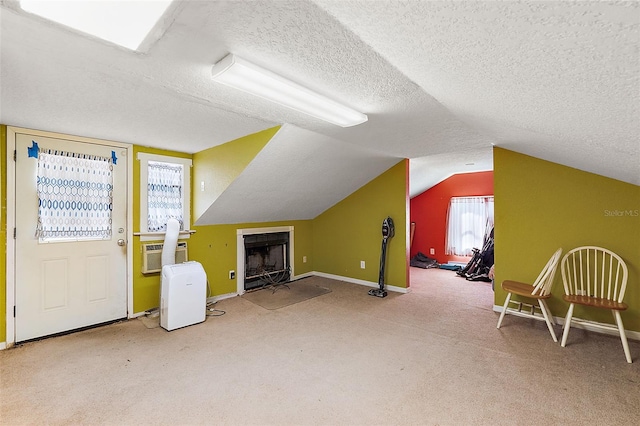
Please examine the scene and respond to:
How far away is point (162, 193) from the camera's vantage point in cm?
368

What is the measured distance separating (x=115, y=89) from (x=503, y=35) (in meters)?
2.22

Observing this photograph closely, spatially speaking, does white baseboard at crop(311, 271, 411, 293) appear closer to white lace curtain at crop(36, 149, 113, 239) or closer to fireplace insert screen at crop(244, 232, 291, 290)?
fireplace insert screen at crop(244, 232, 291, 290)

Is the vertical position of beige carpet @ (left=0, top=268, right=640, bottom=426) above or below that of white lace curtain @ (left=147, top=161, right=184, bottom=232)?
below

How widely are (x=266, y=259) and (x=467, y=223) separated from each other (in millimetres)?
4394

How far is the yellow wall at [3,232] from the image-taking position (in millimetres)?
2629

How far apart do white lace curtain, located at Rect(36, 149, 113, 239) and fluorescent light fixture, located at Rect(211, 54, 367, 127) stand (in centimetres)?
240

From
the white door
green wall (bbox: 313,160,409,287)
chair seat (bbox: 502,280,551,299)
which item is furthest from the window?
chair seat (bbox: 502,280,551,299)

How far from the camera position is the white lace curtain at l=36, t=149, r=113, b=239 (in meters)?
2.85

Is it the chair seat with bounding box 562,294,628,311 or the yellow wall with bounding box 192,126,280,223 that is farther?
the yellow wall with bounding box 192,126,280,223

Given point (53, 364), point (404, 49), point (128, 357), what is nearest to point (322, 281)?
point (128, 357)

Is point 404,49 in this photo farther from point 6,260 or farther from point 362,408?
point 6,260

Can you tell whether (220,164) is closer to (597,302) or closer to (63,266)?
(63,266)

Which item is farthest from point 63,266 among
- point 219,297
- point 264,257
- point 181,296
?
point 264,257

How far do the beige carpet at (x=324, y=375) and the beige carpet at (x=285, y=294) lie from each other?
0.55 m
